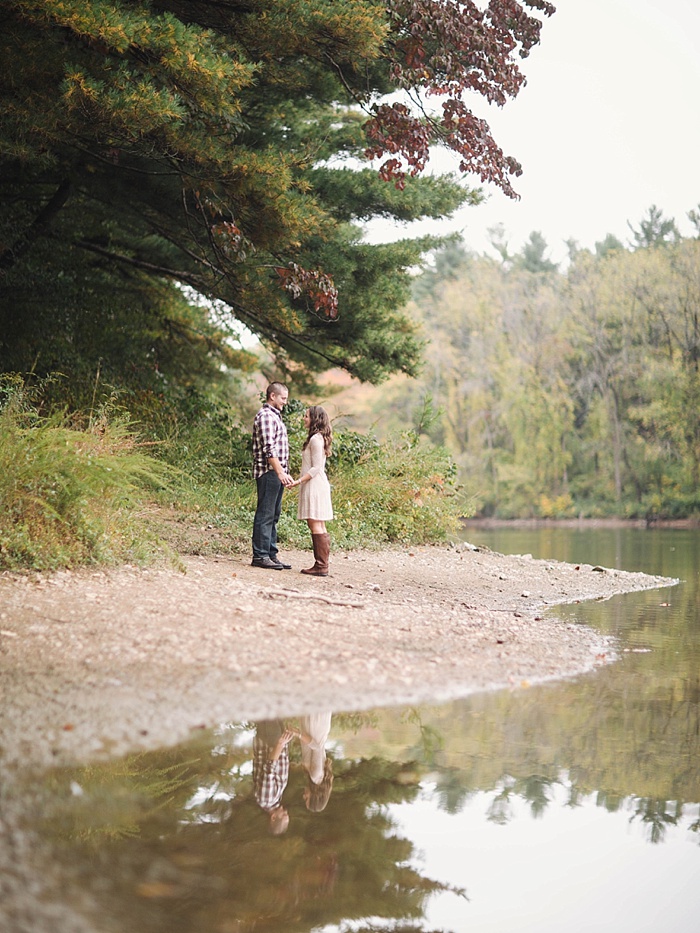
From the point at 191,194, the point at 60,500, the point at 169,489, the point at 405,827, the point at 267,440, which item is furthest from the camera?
the point at 191,194

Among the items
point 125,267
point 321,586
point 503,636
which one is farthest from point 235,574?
point 125,267

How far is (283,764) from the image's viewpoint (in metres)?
4.32

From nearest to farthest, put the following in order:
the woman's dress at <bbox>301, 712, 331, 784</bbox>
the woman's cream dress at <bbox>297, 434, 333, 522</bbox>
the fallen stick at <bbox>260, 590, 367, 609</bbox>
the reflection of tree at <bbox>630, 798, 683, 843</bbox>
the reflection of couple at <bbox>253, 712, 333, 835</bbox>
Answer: the reflection of tree at <bbox>630, 798, 683, 843</bbox>
the reflection of couple at <bbox>253, 712, 333, 835</bbox>
the woman's dress at <bbox>301, 712, 331, 784</bbox>
the fallen stick at <bbox>260, 590, 367, 609</bbox>
the woman's cream dress at <bbox>297, 434, 333, 522</bbox>

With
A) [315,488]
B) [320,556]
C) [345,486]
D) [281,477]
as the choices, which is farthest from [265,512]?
[345,486]

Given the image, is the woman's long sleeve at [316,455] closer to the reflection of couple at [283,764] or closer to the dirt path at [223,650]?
the dirt path at [223,650]

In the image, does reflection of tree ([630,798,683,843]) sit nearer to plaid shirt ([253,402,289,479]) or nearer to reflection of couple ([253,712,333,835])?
reflection of couple ([253,712,333,835])

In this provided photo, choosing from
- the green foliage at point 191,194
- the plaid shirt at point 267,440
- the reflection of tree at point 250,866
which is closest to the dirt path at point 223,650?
the reflection of tree at point 250,866

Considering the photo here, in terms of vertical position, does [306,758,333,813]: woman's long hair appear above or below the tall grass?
below

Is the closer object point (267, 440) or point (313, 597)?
point (313, 597)

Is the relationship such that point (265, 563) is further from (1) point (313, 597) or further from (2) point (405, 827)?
(2) point (405, 827)

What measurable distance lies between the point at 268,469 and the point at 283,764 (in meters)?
5.92

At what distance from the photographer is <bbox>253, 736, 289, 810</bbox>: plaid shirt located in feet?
12.7

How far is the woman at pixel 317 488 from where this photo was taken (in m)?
10.0

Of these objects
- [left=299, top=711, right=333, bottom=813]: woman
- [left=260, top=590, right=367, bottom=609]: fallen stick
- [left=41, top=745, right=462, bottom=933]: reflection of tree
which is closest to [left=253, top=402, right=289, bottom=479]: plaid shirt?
[left=260, top=590, right=367, bottom=609]: fallen stick
